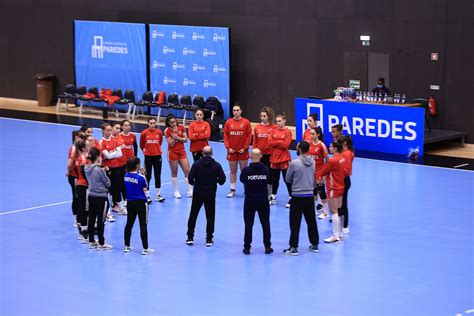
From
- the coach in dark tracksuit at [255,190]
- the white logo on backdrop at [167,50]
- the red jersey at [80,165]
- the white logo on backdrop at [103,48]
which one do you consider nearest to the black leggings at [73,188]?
the red jersey at [80,165]

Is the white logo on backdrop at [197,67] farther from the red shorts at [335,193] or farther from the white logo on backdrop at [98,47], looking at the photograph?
the red shorts at [335,193]

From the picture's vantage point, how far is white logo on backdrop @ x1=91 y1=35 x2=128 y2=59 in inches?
1351

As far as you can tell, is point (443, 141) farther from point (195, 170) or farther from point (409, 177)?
point (195, 170)

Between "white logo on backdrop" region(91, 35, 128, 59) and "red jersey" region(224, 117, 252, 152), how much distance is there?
15.1 meters

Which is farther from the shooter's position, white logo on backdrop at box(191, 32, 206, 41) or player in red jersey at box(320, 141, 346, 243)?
white logo on backdrop at box(191, 32, 206, 41)

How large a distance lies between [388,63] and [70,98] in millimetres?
13062

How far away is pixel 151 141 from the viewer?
19484mm

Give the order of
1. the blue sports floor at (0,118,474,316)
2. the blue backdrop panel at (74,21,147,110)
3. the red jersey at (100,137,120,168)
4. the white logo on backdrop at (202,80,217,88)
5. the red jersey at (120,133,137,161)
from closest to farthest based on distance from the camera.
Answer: the blue sports floor at (0,118,474,316) → the red jersey at (100,137,120,168) → the red jersey at (120,133,137,161) → the white logo on backdrop at (202,80,217,88) → the blue backdrop panel at (74,21,147,110)

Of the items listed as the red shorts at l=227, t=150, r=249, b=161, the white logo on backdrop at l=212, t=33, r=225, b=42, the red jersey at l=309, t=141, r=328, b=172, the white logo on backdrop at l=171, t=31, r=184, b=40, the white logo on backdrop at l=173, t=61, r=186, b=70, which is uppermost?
the white logo on backdrop at l=171, t=31, r=184, b=40

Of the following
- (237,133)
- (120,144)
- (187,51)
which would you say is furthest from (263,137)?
(187,51)

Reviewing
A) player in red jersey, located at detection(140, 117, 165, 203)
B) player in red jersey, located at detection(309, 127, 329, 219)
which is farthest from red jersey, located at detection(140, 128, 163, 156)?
player in red jersey, located at detection(309, 127, 329, 219)

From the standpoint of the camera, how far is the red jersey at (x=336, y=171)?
1620cm

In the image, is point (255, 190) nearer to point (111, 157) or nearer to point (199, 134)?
point (111, 157)

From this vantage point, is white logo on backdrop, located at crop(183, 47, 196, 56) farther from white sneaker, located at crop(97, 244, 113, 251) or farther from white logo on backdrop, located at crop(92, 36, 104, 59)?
white sneaker, located at crop(97, 244, 113, 251)
